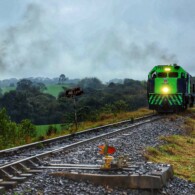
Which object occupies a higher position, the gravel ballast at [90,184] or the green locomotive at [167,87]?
the green locomotive at [167,87]

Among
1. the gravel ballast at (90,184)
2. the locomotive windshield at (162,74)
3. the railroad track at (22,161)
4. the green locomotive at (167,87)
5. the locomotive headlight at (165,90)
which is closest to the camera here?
the gravel ballast at (90,184)

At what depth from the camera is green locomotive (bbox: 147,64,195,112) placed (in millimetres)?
25156

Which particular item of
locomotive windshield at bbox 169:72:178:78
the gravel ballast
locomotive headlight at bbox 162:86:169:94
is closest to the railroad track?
the gravel ballast

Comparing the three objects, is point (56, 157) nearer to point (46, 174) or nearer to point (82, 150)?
point (82, 150)

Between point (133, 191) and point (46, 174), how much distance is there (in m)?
1.82

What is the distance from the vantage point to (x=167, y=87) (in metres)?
25.4

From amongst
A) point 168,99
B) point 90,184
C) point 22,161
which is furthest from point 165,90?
point 90,184

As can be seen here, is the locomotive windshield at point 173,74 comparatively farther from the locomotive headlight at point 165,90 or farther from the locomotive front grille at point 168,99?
the locomotive front grille at point 168,99

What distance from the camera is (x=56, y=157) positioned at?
32.2 feet

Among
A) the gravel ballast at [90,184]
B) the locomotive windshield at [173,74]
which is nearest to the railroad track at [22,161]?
the gravel ballast at [90,184]

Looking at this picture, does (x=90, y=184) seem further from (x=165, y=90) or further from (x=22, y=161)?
(x=165, y=90)

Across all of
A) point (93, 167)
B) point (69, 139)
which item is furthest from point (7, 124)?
point (93, 167)

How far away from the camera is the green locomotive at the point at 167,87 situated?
82.5 ft

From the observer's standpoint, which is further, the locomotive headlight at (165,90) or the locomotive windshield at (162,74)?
the locomotive windshield at (162,74)
